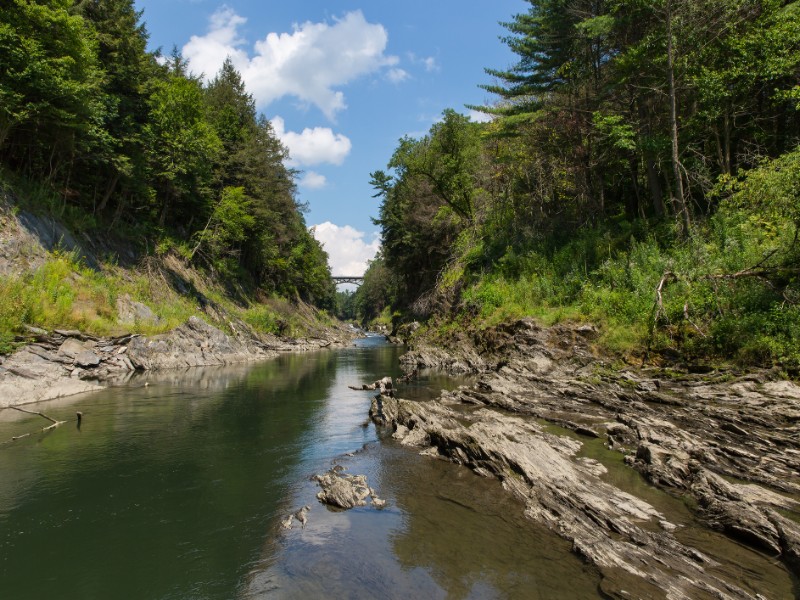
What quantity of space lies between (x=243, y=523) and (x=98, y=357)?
1927cm

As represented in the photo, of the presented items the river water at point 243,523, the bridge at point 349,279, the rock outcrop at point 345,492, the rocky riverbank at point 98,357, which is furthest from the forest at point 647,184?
the bridge at point 349,279

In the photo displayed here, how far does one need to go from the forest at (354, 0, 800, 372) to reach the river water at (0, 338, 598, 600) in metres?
11.9

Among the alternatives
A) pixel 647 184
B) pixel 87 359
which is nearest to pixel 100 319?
pixel 87 359

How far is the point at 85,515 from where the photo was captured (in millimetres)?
8031

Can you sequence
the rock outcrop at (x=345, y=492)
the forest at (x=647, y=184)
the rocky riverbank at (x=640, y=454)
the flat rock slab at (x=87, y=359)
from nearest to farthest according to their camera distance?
the rocky riverbank at (x=640, y=454) → the rock outcrop at (x=345, y=492) → the forest at (x=647, y=184) → the flat rock slab at (x=87, y=359)

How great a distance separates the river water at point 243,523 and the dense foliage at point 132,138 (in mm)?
18191

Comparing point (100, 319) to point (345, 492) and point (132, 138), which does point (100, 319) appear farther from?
point (345, 492)

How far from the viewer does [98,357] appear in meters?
22.4

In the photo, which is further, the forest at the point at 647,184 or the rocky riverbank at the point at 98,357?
the rocky riverbank at the point at 98,357

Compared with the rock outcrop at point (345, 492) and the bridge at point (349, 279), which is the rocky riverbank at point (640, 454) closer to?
the rock outcrop at point (345, 492)

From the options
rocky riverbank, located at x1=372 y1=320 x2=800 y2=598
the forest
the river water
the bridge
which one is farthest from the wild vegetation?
the bridge

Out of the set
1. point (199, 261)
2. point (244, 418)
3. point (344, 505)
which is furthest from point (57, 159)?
point (344, 505)

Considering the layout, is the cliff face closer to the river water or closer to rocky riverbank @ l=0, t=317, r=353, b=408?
rocky riverbank @ l=0, t=317, r=353, b=408

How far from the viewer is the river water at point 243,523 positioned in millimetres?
6117
